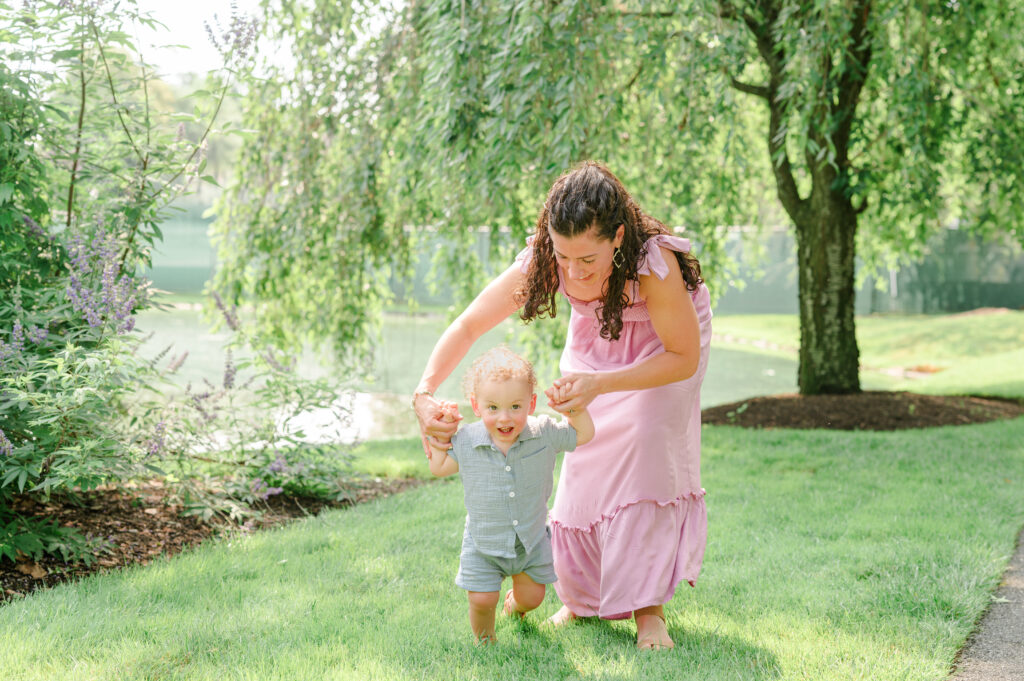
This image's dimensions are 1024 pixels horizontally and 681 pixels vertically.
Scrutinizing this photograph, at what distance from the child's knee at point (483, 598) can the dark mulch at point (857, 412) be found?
484 cm

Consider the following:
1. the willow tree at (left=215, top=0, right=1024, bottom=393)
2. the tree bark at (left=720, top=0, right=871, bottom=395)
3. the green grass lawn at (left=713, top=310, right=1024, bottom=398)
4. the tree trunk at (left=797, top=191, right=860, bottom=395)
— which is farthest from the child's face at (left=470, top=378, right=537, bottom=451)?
the green grass lawn at (left=713, top=310, right=1024, bottom=398)

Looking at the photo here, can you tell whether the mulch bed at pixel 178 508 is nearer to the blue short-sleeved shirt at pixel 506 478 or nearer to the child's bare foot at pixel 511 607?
the child's bare foot at pixel 511 607

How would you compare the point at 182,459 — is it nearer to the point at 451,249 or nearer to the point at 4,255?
the point at 4,255

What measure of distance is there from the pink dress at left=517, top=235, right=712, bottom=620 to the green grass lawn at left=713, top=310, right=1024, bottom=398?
9.24 meters

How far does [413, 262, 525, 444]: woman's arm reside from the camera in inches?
105

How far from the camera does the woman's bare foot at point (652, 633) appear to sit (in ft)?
9.01

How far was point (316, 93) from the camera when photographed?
23.3 ft

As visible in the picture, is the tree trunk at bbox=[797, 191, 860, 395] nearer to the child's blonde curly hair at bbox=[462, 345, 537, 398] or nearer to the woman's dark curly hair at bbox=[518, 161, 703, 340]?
the woman's dark curly hair at bbox=[518, 161, 703, 340]

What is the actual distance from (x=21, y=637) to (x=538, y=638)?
1.58m

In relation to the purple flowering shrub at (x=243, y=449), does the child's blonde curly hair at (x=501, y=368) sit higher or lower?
higher

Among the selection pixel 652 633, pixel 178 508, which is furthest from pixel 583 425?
pixel 178 508

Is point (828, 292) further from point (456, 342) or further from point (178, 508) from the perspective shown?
point (456, 342)

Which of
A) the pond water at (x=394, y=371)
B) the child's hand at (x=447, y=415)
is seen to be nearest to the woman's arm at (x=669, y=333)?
the child's hand at (x=447, y=415)

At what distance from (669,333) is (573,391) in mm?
366
